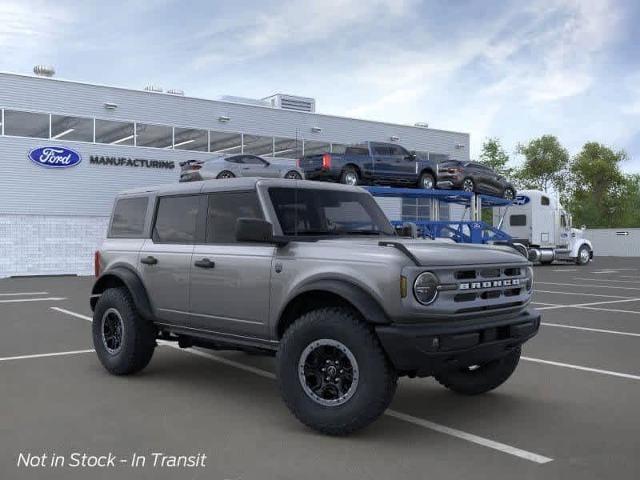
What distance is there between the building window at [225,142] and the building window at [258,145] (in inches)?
13.7

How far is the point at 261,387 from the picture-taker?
252 inches

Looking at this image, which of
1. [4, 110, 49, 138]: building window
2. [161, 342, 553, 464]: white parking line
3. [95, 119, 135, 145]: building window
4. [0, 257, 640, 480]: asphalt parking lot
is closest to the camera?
[0, 257, 640, 480]: asphalt parking lot

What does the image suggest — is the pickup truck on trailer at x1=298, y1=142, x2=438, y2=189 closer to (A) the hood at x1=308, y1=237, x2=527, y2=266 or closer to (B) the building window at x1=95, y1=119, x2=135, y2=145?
(B) the building window at x1=95, y1=119, x2=135, y2=145

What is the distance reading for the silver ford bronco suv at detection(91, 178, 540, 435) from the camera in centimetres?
467

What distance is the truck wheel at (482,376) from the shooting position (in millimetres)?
5926

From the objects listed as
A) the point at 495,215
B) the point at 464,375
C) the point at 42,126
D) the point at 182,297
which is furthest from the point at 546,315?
the point at 42,126

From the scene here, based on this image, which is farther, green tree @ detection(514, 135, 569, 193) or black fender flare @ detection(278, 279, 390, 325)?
green tree @ detection(514, 135, 569, 193)

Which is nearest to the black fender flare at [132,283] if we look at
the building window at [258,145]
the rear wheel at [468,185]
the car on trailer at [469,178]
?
the car on trailer at [469,178]

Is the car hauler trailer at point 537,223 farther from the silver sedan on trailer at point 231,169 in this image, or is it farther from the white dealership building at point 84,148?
the silver sedan on trailer at point 231,169

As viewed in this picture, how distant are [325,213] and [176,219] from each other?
160 cm

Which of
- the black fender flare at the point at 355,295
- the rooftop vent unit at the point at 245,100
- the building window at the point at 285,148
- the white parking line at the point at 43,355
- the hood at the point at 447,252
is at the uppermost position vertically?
the rooftop vent unit at the point at 245,100

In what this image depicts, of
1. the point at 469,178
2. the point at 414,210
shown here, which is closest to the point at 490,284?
the point at 469,178

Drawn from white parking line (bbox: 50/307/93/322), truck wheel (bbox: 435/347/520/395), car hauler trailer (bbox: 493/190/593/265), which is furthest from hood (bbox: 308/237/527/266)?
car hauler trailer (bbox: 493/190/593/265)

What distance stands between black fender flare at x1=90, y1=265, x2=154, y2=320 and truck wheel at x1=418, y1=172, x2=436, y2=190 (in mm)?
17380
